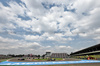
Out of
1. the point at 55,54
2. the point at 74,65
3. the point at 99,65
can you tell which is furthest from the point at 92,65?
the point at 55,54

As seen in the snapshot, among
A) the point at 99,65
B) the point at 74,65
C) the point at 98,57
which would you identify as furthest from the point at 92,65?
the point at 98,57

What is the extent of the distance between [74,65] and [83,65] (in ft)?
8.33

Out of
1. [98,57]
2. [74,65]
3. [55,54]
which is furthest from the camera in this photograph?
[55,54]

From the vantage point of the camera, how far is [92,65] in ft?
68.7

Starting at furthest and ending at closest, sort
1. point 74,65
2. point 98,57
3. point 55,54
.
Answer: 1. point 55,54
2. point 98,57
3. point 74,65

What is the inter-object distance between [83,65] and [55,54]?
14199 cm

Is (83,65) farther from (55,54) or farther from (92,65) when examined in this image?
(55,54)

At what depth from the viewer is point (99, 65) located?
21.1 metres

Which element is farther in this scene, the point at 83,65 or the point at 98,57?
the point at 98,57

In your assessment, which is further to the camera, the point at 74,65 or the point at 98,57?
the point at 98,57

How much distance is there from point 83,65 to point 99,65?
15.3 ft

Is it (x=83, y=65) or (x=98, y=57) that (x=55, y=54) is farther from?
(x=83, y=65)

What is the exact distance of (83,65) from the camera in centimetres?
2044

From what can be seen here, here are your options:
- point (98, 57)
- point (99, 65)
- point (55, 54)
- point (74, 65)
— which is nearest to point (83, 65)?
point (74, 65)
